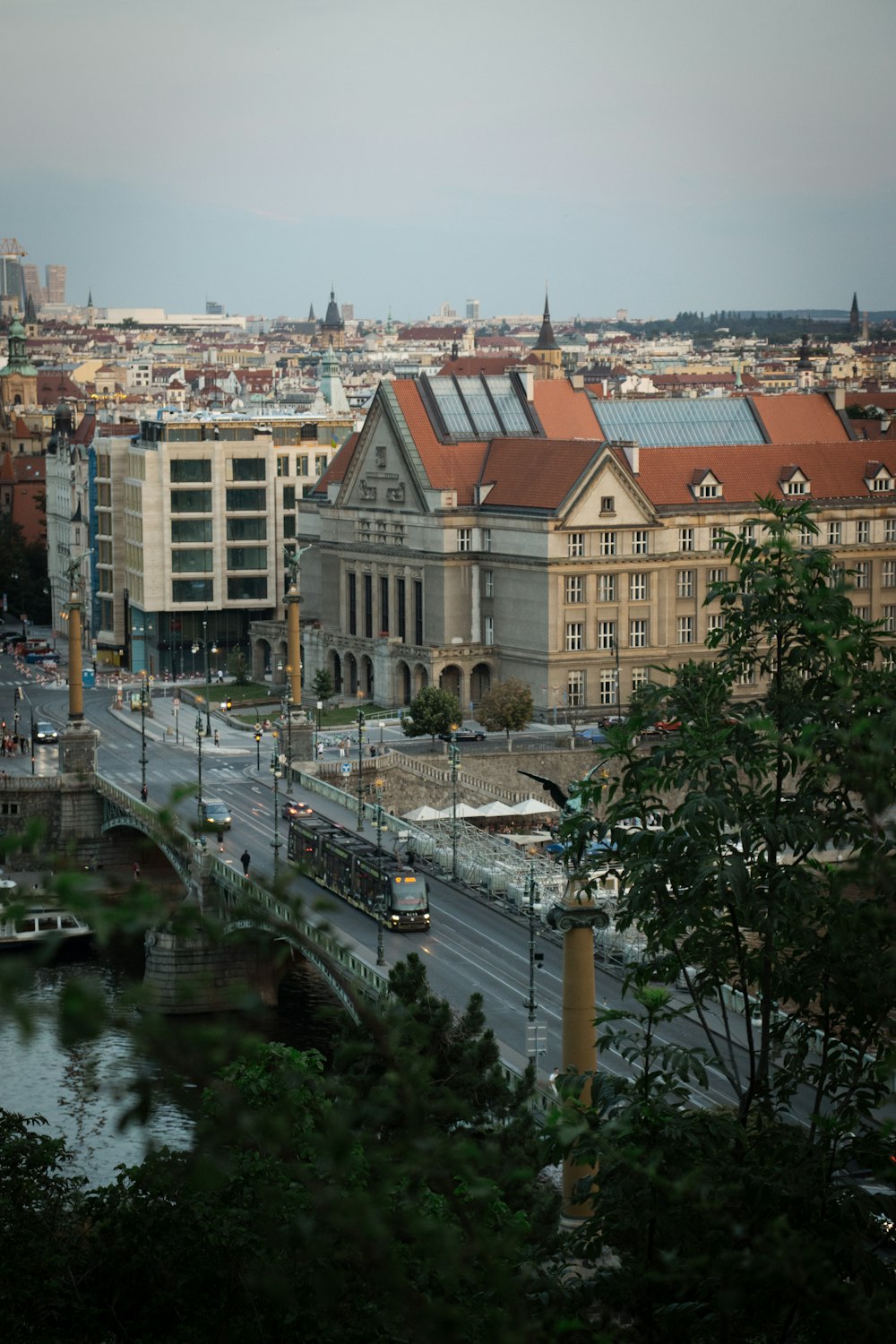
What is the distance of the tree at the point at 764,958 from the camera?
21.8 meters

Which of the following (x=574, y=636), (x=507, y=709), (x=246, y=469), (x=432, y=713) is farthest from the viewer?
(x=246, y=469)

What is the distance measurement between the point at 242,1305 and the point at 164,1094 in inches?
494

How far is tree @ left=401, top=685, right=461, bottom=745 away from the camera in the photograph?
104 meters

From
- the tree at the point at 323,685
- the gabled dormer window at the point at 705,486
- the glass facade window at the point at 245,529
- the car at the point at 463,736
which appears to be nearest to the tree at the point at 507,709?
the car at the point at 463,736

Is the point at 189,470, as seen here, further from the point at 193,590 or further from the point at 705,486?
the point at 705,486

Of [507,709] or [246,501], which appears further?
[246,501]

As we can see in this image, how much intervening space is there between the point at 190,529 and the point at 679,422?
2836 cm

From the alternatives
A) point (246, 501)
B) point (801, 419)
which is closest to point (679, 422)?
point (801, 419)

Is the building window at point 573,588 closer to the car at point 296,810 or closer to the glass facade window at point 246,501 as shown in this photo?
the car at point 296,810

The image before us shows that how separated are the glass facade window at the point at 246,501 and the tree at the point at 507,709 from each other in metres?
34.2

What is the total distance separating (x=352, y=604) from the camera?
12206 centimetres

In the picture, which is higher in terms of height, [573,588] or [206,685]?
[573,588]

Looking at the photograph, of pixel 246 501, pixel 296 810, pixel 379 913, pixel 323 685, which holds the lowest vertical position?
pixel 296 810

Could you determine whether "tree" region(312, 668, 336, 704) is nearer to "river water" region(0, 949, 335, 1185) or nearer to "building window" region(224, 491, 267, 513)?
"building window" region(224, 491, 267, 513)
